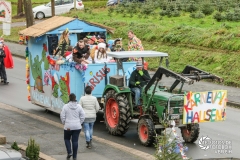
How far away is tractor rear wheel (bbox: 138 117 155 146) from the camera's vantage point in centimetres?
1566

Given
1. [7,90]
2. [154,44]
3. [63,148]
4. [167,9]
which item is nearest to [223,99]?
[63,148]

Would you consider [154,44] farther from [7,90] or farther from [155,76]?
[155,76]

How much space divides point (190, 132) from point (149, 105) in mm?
1288

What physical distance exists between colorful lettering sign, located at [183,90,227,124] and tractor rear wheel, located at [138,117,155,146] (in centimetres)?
100

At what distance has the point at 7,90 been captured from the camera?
24922 millimetres

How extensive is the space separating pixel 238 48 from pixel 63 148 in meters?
14.5

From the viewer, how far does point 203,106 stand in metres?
15.2

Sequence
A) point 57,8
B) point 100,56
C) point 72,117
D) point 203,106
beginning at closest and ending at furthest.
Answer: point 72,117 → point 203,106 → point 100,56 → point 57,8

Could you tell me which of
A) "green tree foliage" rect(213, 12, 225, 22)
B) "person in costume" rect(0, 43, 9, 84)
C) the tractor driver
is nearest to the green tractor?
the tractor driver

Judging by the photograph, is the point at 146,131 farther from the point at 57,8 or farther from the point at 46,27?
the point at 57,8

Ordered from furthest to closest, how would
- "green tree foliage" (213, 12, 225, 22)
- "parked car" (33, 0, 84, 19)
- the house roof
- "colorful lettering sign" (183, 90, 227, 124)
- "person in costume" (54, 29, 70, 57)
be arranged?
"parked car" (33, 0, 84, 19), "green tree foliage" (213, 12, 225, 22), the house roof, "person in costume" (54, 29, 70, 57), "colorful lettering sign" (183, 90, 227, 124)

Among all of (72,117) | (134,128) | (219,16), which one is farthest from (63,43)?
(219,16)

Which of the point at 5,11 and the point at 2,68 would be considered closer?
the point at 5,11

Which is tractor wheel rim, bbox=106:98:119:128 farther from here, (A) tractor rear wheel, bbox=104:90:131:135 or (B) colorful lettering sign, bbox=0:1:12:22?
(B) colorful lettering sign, bbox=0:1:12:22
